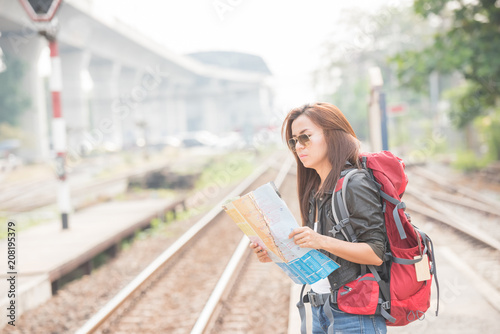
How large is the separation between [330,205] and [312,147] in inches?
9.4

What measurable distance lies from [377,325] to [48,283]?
430 cm

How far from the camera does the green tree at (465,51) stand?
34.4 feet

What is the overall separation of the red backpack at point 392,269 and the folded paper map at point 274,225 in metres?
0.13

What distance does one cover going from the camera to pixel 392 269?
1688 millimetres

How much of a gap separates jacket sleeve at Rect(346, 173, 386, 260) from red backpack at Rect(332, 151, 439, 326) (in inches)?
1.0

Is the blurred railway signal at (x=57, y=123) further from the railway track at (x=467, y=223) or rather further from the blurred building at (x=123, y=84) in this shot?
the railway track at (x=467, y=223)

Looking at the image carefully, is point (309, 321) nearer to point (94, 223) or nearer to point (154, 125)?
point (94, 223)

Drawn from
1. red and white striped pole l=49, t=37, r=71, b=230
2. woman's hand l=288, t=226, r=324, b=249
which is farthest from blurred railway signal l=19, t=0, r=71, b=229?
woman's hand l=288, t=226, r=324, b=249

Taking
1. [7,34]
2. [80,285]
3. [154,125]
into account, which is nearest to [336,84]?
[154,125]

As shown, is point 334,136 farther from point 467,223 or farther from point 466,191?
point 466,191

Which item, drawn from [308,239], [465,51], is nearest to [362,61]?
[465,51]

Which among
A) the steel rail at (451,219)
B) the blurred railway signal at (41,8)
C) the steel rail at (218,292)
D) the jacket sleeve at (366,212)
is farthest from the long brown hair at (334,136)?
the blurred railway signal at (41,8)

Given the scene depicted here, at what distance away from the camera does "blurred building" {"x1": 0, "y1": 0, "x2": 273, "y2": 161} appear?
2072cm

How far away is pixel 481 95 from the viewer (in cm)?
1195
